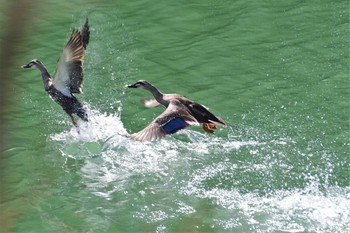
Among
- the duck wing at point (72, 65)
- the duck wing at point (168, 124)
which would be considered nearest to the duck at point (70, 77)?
the duck wing at point (72, 65)

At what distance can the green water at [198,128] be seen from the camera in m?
7.83

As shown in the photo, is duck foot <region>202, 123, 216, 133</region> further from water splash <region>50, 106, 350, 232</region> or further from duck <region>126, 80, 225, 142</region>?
water splash <region>50, 106, 350, 232</region>

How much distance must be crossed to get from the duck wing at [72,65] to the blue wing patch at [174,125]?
1648mm

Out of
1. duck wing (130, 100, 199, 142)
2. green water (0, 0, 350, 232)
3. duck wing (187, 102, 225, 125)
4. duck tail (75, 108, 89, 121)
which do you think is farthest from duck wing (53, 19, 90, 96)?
duck wing (187, 102, 225, 125)

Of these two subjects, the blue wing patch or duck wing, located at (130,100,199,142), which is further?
the blue wing patch

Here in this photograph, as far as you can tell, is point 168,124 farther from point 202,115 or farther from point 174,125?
point 202,115

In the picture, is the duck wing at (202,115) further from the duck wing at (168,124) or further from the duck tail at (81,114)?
the duck tail at (81,114)

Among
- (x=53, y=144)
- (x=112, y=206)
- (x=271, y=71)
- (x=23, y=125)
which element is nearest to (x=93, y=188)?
(x=112, y=206)

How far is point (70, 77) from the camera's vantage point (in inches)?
368

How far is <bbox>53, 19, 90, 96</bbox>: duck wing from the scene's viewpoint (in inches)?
351

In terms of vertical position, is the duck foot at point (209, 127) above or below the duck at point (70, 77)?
below

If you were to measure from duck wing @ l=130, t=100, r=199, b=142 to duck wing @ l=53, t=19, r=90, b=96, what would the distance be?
1.33 meters

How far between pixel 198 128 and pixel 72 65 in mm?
1727

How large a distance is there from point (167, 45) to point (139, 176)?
3.64 meters
